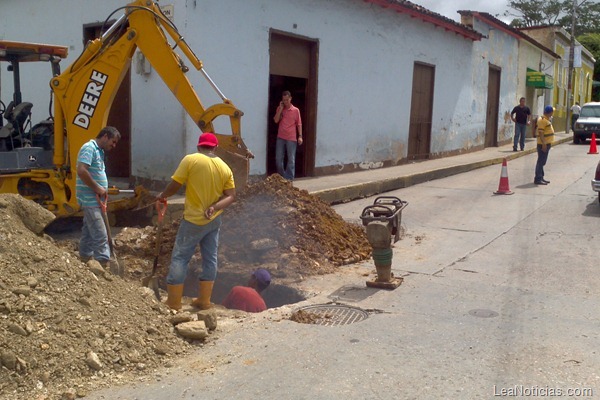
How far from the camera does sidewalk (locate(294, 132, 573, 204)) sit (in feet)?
43.2

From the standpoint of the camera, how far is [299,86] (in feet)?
49.4

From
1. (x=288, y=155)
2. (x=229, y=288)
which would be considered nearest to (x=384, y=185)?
(x=288, y=155)

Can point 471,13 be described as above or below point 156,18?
above

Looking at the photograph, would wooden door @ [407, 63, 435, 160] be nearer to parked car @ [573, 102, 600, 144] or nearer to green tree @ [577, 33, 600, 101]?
parked car @ [573, 102, 600, 144]

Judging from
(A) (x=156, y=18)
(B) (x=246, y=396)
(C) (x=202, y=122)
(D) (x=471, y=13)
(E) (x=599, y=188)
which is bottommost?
(B) (x=246, y=396)

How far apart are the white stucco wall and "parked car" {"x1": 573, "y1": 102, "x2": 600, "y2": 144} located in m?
9.60

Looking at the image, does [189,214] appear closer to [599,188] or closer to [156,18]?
[156,18]

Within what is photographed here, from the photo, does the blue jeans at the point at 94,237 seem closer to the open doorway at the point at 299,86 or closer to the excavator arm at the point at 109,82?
the excavator arm at the point at 109,82

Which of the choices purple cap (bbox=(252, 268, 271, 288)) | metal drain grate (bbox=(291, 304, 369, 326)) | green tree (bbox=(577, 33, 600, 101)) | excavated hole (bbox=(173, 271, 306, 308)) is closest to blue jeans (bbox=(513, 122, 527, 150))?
excavated hole (bbox=(173, 271, 306, 308))

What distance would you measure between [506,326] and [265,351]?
2154 millimetres

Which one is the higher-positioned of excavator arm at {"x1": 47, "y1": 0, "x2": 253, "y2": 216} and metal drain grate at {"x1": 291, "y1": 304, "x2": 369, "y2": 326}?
excavator arm at {"x1": 47, "y1": 0, "x2": 253, "y2": 216}

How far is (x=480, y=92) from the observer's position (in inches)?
981

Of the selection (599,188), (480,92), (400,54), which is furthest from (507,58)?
(599,188)

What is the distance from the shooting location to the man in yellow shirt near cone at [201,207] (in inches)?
246
